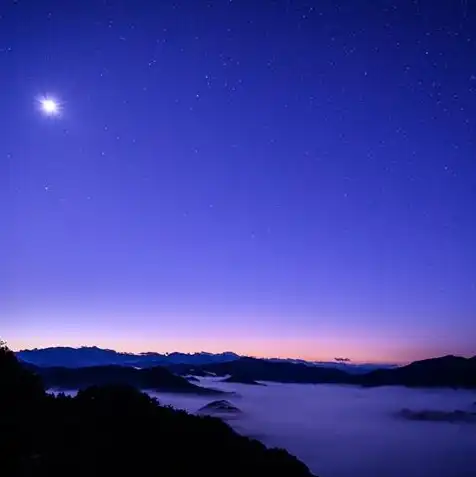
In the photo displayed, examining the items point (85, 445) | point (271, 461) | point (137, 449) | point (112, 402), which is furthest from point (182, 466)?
point (112, 402)

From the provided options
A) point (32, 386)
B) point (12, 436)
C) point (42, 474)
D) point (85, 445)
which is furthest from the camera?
point (32, 386)

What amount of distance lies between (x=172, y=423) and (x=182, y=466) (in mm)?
7962

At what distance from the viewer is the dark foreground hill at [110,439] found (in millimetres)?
27531

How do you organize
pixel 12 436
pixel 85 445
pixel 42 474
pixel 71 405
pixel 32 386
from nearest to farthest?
pixel 42 474
pixel 12 436
pixel 85 445
pixel 32 386
pixel 71 405

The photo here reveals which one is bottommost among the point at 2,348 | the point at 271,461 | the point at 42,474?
the point at 271,461

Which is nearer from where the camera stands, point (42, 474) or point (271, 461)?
point (42, 474)

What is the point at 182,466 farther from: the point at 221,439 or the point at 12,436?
the point at 12,436

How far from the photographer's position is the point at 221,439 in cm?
3834

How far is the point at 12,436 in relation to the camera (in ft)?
90.0

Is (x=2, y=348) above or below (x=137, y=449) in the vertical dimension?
above

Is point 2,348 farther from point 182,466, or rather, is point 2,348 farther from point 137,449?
point 182,466

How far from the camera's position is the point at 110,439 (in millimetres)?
33406

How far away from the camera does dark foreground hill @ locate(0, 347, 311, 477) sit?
2753cm

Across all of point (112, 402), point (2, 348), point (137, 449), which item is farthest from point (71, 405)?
point (137, 449)
